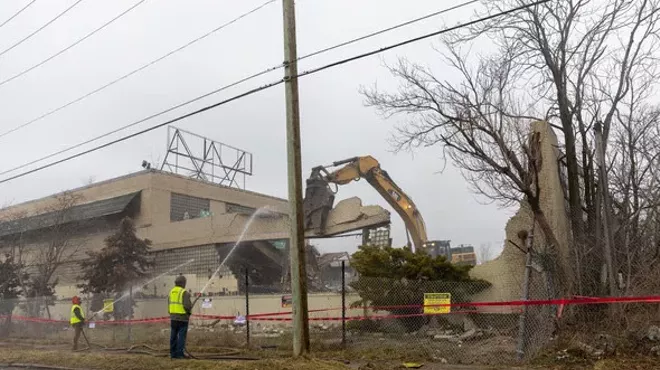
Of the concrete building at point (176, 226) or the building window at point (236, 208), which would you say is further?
the building window at point (236, 208)

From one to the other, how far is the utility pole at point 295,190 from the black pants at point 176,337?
9.53 ft

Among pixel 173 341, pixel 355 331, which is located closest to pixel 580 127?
pixel 355 331

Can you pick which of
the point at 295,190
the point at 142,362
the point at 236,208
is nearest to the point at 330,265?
the point at 236,208

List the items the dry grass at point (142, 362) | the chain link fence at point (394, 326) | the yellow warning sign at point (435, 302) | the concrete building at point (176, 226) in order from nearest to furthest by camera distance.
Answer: the dry grass at point (142, 362), the chain link fence at point (394, 326), the yellow warning sign at point (435, 302), the concrete building at point (176, 226)

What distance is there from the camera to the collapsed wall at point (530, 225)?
15219mm

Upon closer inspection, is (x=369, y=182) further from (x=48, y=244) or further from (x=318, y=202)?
(x=48, y=244)

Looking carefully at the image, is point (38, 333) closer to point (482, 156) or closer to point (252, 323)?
point (252, 323)

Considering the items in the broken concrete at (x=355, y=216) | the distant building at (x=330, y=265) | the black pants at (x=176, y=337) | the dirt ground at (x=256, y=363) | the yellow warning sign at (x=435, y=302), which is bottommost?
the dirt ground at (x=256, y=363)

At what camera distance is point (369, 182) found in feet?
81.1

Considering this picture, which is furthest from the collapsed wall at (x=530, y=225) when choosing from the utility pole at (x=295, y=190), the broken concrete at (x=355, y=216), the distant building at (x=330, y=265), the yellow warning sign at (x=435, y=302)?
the distant building at (x=330, y=265)

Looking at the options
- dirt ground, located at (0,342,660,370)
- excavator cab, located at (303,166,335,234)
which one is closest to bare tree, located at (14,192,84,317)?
excavator cab, located at (303,166,335,234)

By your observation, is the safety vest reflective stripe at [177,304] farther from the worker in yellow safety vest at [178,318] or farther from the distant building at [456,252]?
the distant building at [456,252]

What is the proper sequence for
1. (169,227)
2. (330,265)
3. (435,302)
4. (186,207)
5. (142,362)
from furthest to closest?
(186,207) < (169,227) < (330,265) < (435,302) < (142,362)

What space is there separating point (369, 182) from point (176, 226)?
1464 cm
